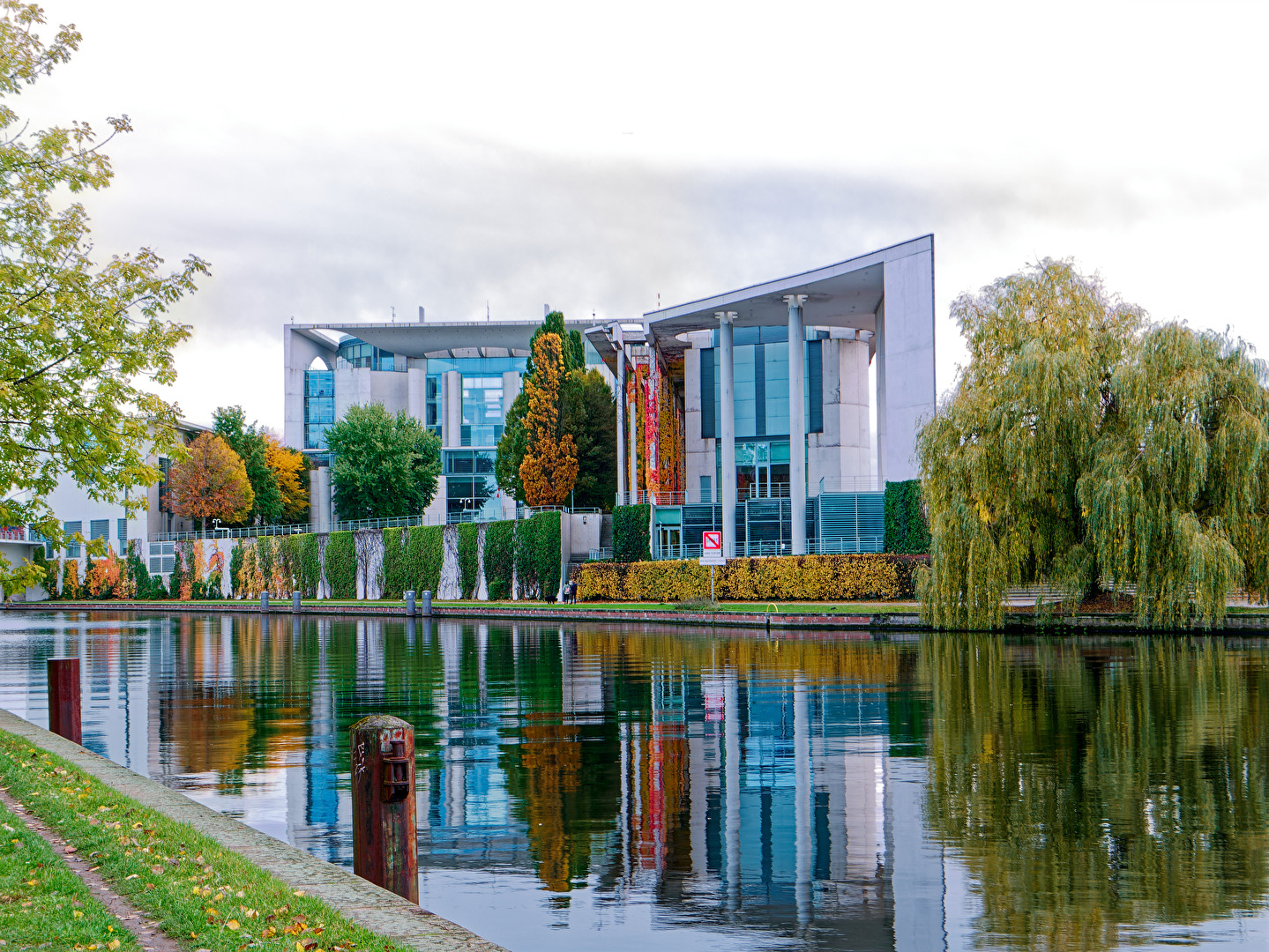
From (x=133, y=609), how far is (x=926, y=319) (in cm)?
5118

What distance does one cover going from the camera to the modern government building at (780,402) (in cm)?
4916

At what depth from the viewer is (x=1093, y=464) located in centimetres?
3178

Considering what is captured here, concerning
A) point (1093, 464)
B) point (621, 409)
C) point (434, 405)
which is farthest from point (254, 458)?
point (1093, 464)

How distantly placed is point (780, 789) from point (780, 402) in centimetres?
5316

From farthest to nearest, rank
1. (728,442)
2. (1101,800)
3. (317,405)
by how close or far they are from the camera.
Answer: (317,405)
(728,442)
(1101,800)

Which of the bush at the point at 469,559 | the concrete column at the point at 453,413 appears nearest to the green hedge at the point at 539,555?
the bush at the point at 469,559

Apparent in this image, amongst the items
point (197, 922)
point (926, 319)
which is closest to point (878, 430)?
point (926, 319)

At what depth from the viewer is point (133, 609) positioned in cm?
7494

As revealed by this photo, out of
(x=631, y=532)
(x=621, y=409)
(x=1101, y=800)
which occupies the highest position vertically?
(x=621, y=409)

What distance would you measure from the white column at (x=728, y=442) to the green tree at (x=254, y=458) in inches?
1648

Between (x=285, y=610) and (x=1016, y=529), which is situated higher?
(x=1016, y=529)

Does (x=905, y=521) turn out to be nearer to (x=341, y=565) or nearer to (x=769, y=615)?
(x=769, y=615)

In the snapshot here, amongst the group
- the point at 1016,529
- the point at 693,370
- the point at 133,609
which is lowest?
the point at 133,609

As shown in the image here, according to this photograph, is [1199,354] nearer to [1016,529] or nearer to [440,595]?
[1016,529]
